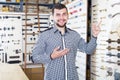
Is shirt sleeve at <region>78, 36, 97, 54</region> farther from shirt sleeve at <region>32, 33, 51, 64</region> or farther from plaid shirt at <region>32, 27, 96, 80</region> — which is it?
shirt sleeve at <region>32, 33, 51, 64</region>

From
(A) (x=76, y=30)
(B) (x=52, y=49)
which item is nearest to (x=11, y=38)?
(A) (x=76, y=30)

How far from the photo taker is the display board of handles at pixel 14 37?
5.69 meters

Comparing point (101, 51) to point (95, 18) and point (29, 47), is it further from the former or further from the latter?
point (29, 47)

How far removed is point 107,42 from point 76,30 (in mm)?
1132

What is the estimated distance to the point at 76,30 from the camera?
412 cm

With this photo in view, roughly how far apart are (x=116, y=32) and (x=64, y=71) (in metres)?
1.04

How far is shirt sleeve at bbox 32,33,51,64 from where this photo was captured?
2.10 metres

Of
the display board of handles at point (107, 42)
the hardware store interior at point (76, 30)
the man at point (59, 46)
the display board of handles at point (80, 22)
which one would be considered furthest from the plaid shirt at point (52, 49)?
the display board of handles at point (80, 22)

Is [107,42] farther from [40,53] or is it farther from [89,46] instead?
[40,53]

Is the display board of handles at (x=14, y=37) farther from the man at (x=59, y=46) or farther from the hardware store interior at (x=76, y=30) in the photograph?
the man at (x=59, y=46)

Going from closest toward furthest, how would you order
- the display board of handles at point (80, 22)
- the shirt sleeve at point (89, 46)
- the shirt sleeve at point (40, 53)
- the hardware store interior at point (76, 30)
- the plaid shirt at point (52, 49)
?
the shirt sleeve at point (40, 53) < the plaid shirt at point (52, 49) < the shirt sleeve at point (89, 46) < the hardware store interior at point (76, 30) < the display board of handles at point (80, 22)

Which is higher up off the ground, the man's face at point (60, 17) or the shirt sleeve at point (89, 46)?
the man's face at point (60, 17)

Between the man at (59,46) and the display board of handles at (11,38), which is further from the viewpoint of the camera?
the display board of handles at (11,38)

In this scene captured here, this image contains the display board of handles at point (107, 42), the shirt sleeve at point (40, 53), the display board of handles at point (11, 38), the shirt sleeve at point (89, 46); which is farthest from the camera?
the display board of handles at point (11, 38)
